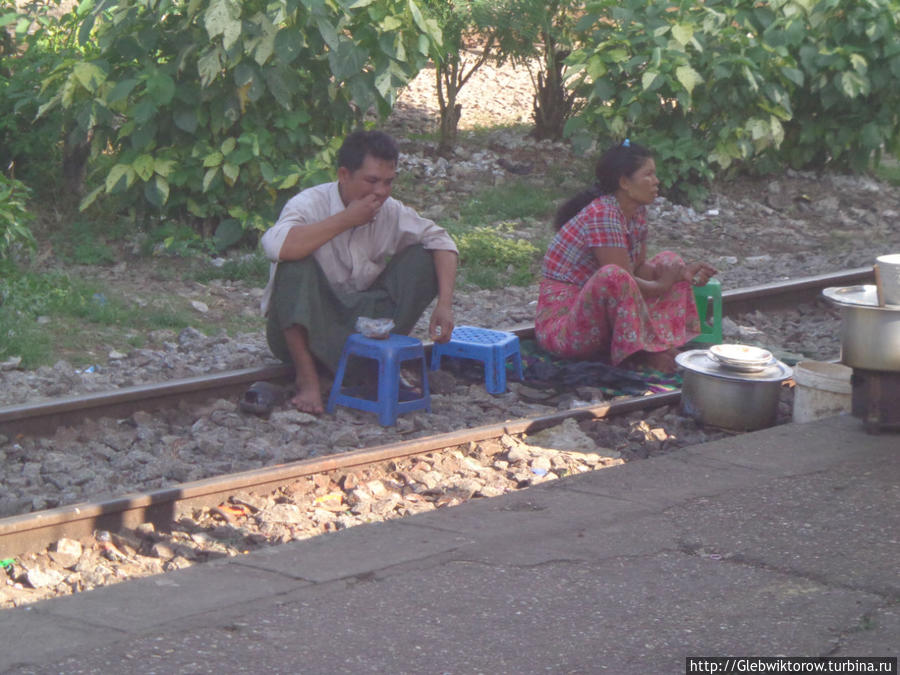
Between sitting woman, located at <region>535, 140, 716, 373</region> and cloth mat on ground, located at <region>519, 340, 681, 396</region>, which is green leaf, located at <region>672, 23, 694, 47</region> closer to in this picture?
sitting woman, located at <region>535, 140, 716, 373</region>

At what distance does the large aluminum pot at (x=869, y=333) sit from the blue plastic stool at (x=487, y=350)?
1736mm

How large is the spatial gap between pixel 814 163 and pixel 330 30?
6685 mm

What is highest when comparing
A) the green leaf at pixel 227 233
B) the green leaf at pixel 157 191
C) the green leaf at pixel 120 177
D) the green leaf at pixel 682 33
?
the green leaf at pixel 682 33

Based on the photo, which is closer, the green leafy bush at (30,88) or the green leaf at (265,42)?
the green leaf at (265,42)

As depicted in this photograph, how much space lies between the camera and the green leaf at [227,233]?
9.11 metres

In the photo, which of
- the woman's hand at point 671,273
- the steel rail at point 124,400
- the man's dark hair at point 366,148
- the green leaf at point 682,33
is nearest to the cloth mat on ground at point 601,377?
the woman's hand at point 671,273

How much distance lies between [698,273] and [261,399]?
2537mm

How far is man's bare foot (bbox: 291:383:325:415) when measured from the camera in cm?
568

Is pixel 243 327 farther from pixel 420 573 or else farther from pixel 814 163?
pixel 814 163

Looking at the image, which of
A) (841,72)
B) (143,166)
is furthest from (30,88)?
(841,72)

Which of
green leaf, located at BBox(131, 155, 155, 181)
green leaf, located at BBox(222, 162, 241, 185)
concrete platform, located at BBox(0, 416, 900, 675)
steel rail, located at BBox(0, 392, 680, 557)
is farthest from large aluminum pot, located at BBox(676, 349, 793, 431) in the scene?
green leaf, located at BBox(131, 155, 155, 181)

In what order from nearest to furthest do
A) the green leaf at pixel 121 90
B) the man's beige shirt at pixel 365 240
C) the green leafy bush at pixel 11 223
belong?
the man's beige shirt at pixel 365 240 < the green leafy bush at pixel 11 223 < the green leaf at pixel 121 90

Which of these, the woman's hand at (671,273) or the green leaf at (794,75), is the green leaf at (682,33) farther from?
the woman's hand at (671,273)

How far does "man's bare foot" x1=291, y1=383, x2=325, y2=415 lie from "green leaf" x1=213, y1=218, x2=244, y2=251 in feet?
11.8
